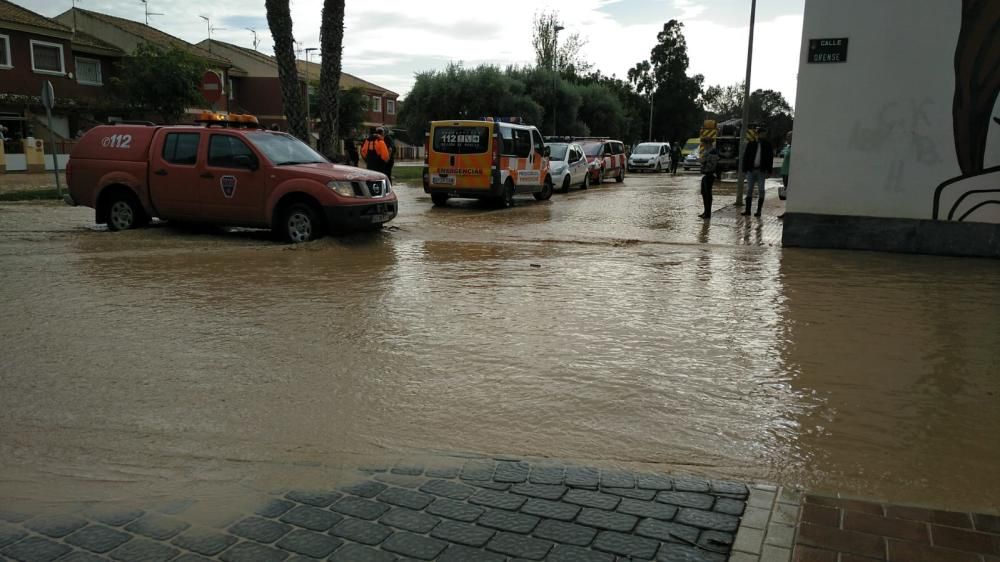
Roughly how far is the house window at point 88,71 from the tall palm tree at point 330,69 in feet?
90.3

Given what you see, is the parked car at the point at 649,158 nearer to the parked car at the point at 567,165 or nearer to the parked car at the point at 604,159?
the parked car at the point at 604,159

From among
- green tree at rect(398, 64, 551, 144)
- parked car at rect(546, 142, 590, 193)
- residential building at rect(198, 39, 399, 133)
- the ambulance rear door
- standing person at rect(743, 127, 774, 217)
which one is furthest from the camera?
residential building at rect(198, 39, 399, 133)

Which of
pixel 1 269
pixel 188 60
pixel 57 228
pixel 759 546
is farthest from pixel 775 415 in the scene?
pixel 188 60

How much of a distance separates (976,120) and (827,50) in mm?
2113

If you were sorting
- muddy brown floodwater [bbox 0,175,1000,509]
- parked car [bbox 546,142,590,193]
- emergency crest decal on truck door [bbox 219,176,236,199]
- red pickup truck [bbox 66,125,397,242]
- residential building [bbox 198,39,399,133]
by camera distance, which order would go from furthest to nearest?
residential building [bbox 198,39,399,133], parked car [bbox 546,142,590,193], emergency crest decal on truck door [bbox 219,176,236,199], red pickup truck [bbox 66,125,397,242], muddy brown floodwater [bbox 0,175,1000,509]

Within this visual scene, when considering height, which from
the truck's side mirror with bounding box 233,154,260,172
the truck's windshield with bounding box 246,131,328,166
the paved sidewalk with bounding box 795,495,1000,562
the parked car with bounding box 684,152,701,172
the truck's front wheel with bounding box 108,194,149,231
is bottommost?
the paved sidewalk with bounding box 795,495,1000,562

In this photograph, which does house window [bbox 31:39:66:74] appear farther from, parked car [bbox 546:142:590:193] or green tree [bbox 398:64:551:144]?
parked car [bbox 546:142:590:193]

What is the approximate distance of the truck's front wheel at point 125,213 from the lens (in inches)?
471

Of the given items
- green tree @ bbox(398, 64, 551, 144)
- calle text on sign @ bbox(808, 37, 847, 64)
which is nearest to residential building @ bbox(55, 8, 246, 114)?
green tree @ bbox(398, 64, 551, 144)

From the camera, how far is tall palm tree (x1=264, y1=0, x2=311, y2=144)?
54.0ft

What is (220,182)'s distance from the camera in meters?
11.2

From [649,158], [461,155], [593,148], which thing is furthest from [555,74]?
[461,155]

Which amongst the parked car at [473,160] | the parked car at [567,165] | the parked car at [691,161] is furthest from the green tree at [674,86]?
the parked car at [473,160]

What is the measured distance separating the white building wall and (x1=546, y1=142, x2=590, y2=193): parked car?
11488 mm
